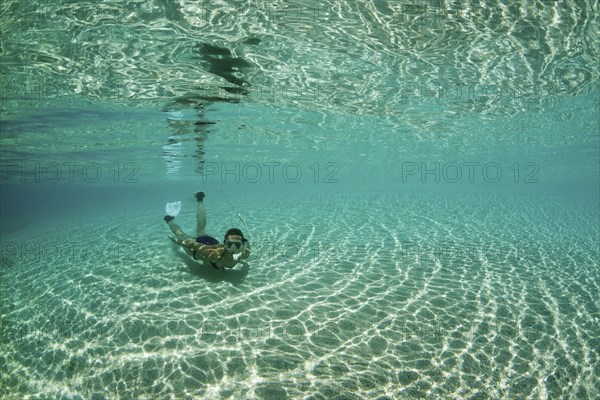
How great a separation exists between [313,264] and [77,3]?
362 inches

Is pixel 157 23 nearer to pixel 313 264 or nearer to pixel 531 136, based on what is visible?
pixel 313 264

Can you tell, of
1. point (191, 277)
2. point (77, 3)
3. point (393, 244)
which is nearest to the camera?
point (77, 3)

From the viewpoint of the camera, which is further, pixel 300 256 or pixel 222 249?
pixel 300 256

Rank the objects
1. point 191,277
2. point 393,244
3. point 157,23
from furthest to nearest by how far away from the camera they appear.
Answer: point 393,244 < point 191,277 < point 157,23

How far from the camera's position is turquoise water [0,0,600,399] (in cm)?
542

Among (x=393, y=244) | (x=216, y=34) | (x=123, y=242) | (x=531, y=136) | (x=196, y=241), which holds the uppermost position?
(x=216, y=34)

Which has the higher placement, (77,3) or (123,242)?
(77,3)

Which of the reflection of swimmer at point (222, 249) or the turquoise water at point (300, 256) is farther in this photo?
the reflection of swimmer at point (222, 249)

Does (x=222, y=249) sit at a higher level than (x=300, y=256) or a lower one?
higher

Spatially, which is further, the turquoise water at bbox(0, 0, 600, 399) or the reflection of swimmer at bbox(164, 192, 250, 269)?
the reflection of swimmer at bbox(164, 192, 250, 269)

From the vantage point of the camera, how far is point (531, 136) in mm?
25891

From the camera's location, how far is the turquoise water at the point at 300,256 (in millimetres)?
5422

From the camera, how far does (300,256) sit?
11.1 m

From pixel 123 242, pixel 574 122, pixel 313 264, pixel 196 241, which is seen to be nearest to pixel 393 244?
pixel 313 264
